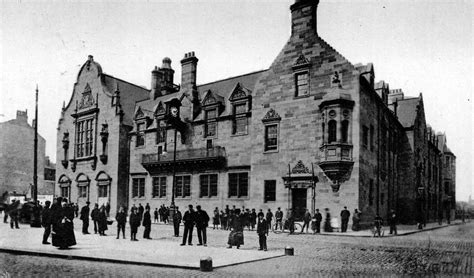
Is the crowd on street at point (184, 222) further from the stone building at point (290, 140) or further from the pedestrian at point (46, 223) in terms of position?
the stone building at point (290, 140)

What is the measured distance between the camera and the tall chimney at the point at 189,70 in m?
38.8

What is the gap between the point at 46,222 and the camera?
16.7 meters

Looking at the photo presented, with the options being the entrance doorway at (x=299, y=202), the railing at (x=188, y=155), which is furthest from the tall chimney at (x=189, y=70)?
the entrance doorway at (x=299, y=202)

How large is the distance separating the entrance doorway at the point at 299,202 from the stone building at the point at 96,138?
1906 centimetres

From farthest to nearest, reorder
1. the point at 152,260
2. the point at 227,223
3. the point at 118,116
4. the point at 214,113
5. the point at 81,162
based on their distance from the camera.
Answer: the point at 81,162
the point at 118,116
the point at 214,113
the point at 227,223
the point at 152,260

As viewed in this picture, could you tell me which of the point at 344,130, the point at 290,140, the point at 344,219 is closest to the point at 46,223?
the point at 344,219

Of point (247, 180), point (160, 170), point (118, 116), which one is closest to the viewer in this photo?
point (247, 180)

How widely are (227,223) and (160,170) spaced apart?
1220 centimetres

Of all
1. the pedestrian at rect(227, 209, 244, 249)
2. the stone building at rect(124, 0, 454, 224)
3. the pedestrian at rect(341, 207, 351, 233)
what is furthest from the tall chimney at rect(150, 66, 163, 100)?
the pedestrian at rect(227, 209, 244, 249)

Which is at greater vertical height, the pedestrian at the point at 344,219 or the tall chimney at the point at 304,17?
the tall chimney at the point at 304,17

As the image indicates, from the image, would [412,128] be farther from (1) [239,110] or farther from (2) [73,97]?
(2) [73,97]

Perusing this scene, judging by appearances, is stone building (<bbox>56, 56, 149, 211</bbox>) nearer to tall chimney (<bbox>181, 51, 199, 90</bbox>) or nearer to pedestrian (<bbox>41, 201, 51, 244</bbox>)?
tall chimney (<bbox>181, 51, 199, 90</bbox>)

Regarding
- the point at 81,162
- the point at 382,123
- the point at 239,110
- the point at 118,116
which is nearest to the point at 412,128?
the point at 382,123

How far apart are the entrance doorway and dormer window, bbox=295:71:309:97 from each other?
648cm
